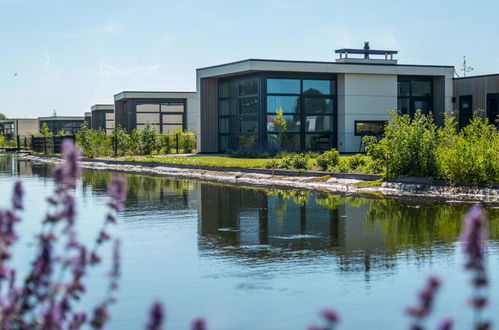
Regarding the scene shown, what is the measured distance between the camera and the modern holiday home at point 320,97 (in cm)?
4438

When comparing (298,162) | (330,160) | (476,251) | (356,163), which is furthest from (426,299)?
(298,162)

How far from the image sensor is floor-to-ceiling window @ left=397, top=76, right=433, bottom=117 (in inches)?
1893

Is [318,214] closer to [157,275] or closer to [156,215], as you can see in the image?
[156,215]

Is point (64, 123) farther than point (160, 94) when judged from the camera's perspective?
Yes

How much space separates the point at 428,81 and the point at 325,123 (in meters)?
8.30

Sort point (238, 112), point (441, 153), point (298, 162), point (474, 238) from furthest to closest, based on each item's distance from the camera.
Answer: point (238, 112) < point (298, 162) < point (441, 153) < point (474, 238)

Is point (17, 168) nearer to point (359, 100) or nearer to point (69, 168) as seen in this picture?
point (359, 100)

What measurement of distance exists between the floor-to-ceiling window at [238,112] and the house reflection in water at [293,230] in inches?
961

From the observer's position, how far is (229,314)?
298 inches

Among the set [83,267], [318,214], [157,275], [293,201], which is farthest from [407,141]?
[83,267]

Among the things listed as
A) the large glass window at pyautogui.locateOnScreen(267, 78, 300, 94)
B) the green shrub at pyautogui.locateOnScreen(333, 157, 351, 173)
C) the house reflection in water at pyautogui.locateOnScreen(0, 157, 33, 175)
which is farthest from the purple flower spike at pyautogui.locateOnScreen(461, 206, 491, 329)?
the large glass window at pyautogui.locateOnScreen(267, 78, 300, 94)

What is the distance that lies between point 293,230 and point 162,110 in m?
57.7

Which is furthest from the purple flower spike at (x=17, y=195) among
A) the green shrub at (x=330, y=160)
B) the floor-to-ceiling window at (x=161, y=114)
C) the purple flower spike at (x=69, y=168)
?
Result: the floor-to-ceiling window at (x=161, y=114)

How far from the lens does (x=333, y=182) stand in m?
25.6
